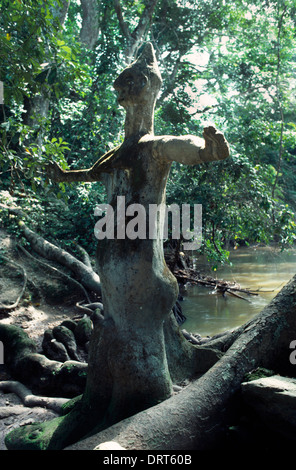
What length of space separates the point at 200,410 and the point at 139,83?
252cm

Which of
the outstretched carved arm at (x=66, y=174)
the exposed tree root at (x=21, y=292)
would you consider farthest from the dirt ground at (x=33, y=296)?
the outstretched carved arm at (x=66, y=174)

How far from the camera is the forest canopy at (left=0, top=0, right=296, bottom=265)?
15.3 ft

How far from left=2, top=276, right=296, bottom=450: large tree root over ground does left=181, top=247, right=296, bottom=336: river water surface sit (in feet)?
17.7

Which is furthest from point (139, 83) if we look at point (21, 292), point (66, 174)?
point (21, 292)

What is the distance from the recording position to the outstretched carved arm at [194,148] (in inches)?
103

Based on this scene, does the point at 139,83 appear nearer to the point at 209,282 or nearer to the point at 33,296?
the point at 33,296

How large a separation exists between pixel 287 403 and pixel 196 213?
262 inches

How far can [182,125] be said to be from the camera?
1193 cm

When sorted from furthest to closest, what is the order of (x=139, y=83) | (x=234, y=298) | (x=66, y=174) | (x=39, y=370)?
(x=234, y=298), (x=39, y=370), (x=66, y=174), (x=139, y=83)

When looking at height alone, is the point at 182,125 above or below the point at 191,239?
above

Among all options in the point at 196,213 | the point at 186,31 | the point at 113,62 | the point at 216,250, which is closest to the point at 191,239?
the point at 216,250

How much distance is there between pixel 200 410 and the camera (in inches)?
112

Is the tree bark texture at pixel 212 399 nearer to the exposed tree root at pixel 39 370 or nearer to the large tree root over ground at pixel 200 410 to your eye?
the large tree root over ground at pixel 200 410
